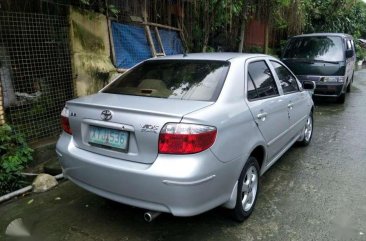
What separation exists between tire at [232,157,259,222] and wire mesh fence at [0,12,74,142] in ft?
9.96

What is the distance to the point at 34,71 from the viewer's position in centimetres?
504

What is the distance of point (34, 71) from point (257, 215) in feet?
11.6

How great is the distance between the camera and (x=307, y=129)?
583cm

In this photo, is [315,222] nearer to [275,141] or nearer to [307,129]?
[275,141]

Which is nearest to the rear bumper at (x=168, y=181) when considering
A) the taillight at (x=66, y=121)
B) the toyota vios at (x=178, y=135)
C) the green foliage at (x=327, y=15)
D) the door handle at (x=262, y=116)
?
the toyota vios at (x=178, y=135)

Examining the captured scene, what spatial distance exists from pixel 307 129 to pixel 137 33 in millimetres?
3749

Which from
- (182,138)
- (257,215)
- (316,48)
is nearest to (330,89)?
(316,48)

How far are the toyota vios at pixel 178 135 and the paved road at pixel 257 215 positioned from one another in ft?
0.84

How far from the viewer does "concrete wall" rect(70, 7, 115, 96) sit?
561 cm

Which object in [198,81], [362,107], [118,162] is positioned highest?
[198,81]

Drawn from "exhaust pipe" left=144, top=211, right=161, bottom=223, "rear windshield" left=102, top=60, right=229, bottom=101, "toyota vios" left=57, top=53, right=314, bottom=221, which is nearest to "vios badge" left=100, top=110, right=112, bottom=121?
"toyota vios" left=57, top=53, right=314, bottom=221

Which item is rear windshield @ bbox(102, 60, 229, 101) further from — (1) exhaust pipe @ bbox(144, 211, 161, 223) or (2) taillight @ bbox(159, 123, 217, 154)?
(1) exhaust pipe @ bbox(144, 211, 161, 223)

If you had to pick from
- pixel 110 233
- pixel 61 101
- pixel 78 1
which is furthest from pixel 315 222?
pixel 78 1

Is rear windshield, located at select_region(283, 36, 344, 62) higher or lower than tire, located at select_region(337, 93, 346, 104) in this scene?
higher
